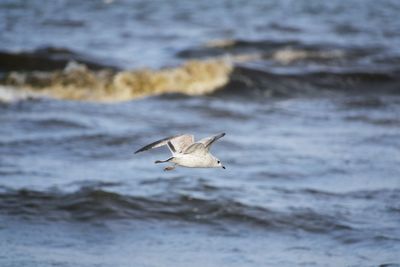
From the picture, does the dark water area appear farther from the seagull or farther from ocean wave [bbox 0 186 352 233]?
the seagull

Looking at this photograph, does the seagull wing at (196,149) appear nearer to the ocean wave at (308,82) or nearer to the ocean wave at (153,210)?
the ocean wave at (153,210)

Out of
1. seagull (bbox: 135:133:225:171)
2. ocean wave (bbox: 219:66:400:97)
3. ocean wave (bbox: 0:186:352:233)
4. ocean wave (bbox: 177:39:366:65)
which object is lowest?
ocean wave (bbox: 0:186:352:233)

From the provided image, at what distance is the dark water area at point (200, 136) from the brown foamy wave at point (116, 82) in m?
0.04

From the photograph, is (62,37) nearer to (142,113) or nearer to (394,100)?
(142,113)

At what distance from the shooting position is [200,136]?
479 inches

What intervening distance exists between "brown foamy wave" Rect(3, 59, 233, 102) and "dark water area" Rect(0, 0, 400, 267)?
44mm

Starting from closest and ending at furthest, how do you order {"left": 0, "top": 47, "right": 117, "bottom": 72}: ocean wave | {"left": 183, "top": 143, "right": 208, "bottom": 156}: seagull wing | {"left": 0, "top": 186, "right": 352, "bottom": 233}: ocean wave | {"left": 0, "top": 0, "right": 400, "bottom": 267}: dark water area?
{"left": 183, "top": 143, "right": 208, "bottom": 156}: seagull wing
{"left": 0, "top": 0, "right": 400, "bottom": 267}: dark water area
{"left": 0, "top": 186, "right": 352, "bottom": 233}: ocean wave
{"left": 0, "top": 47, "right": 117, "bottom": 72}: ocean wave

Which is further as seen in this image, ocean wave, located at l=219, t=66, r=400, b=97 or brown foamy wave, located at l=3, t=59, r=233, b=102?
ocean wave, located at l=219, t=66, r=400, b=97

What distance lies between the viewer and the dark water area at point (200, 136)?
26.7ft

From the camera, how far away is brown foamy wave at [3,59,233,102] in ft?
49.5

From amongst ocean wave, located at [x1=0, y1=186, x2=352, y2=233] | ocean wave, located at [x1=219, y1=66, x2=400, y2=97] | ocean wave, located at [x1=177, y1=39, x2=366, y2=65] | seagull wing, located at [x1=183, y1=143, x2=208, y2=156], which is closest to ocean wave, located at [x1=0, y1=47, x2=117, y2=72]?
ocean wave, located at [x1=177, y1=39, x2=366, y2=65]

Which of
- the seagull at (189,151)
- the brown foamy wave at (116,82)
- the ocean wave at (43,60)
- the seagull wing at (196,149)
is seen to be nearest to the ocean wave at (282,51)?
the brown foamy wave at (116,82)

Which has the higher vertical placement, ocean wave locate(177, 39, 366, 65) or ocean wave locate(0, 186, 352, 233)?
ocean wave locate(177, 39, 366, 65)

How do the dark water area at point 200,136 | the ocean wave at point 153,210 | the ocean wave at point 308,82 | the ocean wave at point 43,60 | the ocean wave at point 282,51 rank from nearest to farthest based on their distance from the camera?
1. the dark water area at point 200,136
2. the ocean wave at point 153,210
3. the ocean wave at point 308,82
4. the ocean wave at point 43,60
5. the ocean wave at point 282,51
